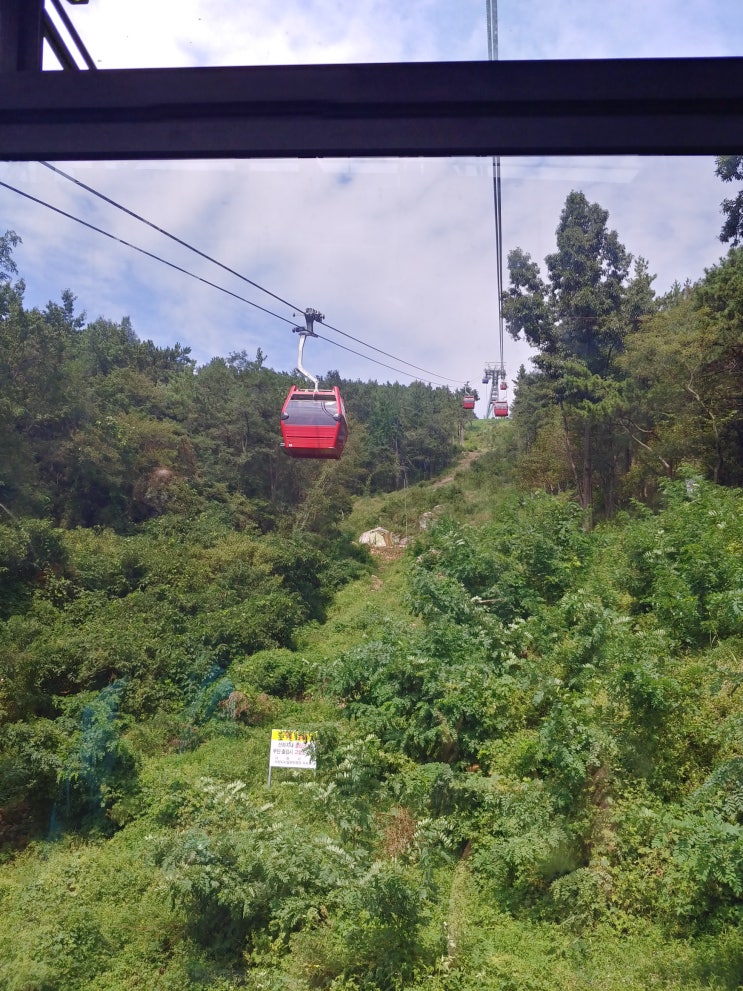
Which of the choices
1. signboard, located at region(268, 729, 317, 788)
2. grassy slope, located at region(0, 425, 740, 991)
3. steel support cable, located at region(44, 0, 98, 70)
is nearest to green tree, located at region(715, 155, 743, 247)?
steel support cable, located at region(44, 0, 98, 70)

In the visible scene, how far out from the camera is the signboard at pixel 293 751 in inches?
135

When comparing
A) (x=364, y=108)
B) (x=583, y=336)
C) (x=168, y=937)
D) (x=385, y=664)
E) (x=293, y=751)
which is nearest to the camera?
(x=364, y=108)

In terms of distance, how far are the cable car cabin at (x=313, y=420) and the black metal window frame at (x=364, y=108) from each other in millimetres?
3346

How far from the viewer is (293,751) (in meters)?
3.48

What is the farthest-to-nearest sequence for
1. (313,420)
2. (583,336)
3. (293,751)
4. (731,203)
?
(583,336)
(313,420)
(293,751)
(731,203)

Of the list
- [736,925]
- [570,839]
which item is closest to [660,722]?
[570,839]

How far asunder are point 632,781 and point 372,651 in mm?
1912

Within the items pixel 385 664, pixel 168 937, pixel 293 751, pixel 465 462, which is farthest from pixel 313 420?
pixel 465 462

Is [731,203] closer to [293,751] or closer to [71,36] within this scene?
[71,36]

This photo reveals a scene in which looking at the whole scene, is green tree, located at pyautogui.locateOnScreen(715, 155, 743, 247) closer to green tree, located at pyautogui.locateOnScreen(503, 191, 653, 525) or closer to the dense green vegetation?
the dense green vegetation

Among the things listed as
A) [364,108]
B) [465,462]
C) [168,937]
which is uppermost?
[465,462]

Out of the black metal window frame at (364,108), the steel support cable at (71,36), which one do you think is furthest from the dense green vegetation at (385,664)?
the steel support cable at (71,36)

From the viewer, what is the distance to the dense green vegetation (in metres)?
2.56

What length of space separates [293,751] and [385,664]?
1057 millimetres
